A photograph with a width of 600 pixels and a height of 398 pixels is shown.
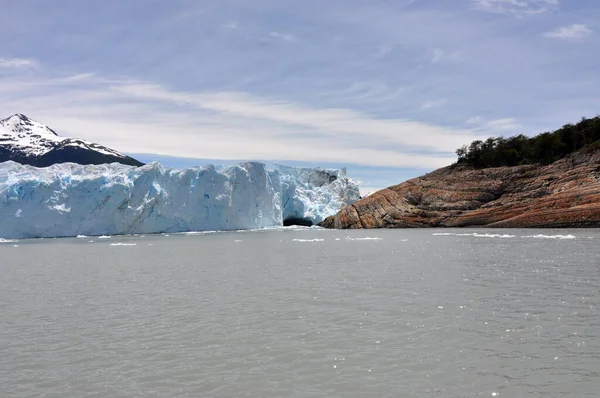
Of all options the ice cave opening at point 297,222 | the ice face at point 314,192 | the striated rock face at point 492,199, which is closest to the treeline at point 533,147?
the striated rock face at point 492,199

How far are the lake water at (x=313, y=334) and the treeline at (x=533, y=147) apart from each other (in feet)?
150

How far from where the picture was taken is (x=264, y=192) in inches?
2694

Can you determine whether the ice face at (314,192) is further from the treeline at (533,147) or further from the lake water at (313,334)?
the lake water at (313,334)

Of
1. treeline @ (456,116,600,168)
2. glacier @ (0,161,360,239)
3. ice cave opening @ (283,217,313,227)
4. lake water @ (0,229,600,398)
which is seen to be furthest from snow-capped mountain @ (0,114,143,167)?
lake water @ (0,229,600,398)

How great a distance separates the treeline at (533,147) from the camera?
57812 mm

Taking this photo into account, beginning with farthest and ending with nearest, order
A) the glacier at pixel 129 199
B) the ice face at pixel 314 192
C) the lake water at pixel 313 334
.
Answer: the ice face at pixel 314 192 → the glacier at pixel 129 199 → the lake water at pixel 313 334

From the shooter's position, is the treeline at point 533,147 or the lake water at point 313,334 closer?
the lake water at point 313,334

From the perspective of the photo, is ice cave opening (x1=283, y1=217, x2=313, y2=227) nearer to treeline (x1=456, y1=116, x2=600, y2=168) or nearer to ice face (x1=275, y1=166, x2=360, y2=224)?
ice face (x1=275, y1=166, x2=360, y2=224)

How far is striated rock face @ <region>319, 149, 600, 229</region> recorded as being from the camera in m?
46.2

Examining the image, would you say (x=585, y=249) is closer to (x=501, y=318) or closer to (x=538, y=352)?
(x=501, y=318)

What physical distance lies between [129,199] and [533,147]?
50.9m

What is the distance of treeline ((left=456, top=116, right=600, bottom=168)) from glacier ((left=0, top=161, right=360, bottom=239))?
29668mm

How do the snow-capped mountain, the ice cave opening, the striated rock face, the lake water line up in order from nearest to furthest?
the lake water < the striated rock face < the ice cave opening < the snow-capped mountain

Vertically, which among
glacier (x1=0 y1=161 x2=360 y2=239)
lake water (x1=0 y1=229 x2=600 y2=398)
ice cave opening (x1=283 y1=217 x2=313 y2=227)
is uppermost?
glacier (x1=0 y1=161 x2=360 y2=239)
